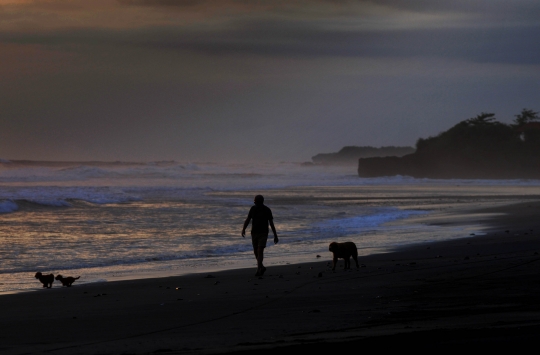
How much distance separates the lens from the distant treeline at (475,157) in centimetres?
8544

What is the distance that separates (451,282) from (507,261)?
7.69 ft

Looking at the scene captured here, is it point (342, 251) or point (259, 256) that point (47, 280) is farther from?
point (342, 251)

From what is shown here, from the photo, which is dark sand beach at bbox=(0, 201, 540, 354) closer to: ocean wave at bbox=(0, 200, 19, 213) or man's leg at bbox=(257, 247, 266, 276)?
man's leg at bbox=(257, 247, 266, 276)

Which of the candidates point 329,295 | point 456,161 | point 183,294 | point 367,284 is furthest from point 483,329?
point 456,161

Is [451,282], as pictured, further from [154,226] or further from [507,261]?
[154,226]

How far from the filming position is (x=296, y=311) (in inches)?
290

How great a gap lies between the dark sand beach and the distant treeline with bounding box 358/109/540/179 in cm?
7644

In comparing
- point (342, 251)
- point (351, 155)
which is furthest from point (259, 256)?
point (351, 155)

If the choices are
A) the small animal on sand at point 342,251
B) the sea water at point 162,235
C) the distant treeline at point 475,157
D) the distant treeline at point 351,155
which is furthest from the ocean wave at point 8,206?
the distant treeline at point 351,155

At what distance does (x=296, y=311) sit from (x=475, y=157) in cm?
8539

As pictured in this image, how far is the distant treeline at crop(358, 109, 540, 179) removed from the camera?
85.4 meters

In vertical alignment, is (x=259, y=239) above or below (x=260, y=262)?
above

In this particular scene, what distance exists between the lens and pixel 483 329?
18.7 ft

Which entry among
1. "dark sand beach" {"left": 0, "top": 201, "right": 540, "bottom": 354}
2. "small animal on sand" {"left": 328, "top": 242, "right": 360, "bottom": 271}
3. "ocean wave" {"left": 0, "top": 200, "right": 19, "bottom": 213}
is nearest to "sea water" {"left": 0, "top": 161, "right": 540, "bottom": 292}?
"ocean wave" {"left": 0, "top": 200, "right": 19, "bottom": 213}
